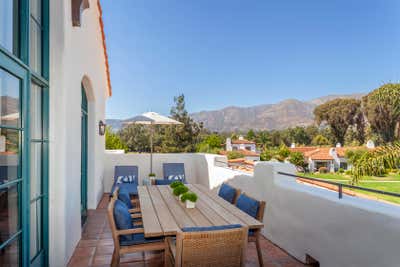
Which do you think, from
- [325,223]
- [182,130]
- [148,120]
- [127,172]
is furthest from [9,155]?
[182,130]

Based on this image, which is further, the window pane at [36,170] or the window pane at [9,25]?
the window pane at [36,170]

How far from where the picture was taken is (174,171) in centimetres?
747

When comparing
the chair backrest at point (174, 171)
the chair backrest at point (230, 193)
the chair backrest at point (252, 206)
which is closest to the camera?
the chair backrest at point (252, 206)

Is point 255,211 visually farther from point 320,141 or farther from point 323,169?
point 320,141

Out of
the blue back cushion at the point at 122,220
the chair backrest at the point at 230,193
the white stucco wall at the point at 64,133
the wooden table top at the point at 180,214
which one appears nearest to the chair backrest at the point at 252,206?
the wooden table top at the point at 180,214

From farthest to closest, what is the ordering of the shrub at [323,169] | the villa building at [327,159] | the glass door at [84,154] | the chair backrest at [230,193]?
the shrub at [323,169]
the villa building at [327,159]
the glass door at [84,154]
the chair backrest at [230,193]

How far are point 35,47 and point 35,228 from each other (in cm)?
171

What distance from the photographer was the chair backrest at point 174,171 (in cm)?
732

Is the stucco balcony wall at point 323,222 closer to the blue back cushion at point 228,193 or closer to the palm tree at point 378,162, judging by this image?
the blue back cushion at point 228,193

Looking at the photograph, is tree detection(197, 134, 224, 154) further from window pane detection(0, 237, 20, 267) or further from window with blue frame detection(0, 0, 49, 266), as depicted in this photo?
window pane detection(0, 237, 20, 267)

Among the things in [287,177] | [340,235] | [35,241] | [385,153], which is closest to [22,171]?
[35,241]

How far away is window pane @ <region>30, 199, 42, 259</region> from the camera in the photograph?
94.9 inches

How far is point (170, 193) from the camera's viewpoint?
3807 millimetres

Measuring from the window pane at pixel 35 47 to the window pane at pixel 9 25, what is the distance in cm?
40
